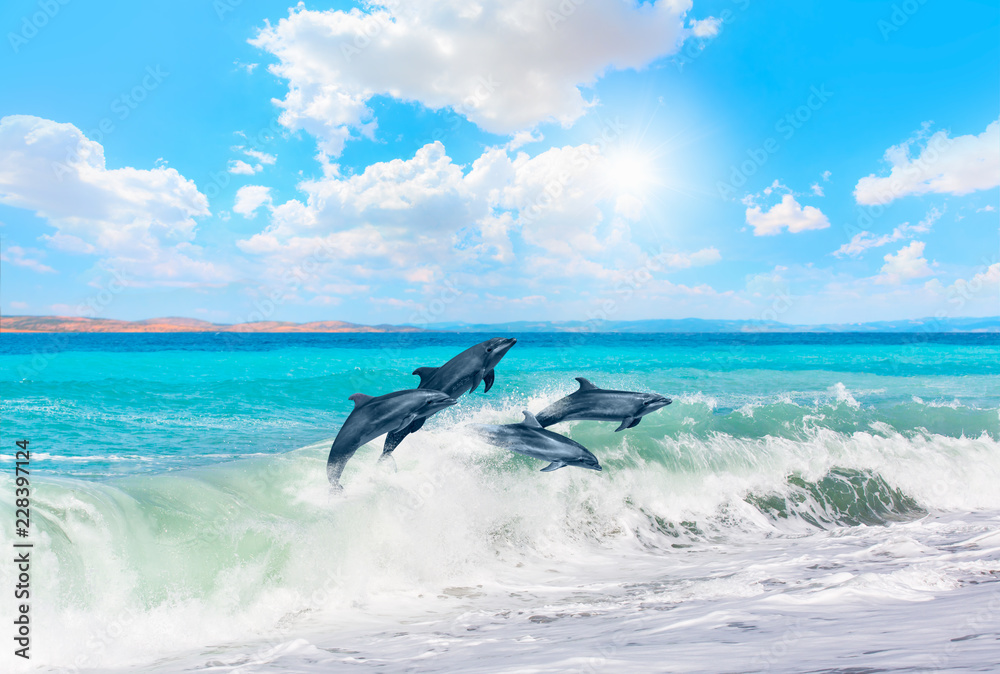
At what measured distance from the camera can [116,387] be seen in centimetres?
2088

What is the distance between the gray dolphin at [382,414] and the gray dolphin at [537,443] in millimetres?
1216

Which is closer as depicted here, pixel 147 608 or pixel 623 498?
pixel 147 608

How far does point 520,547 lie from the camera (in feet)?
25.0

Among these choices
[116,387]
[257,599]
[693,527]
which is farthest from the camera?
[116,387]

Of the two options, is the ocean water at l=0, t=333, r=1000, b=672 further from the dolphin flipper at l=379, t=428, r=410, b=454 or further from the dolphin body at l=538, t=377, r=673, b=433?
the dolphin body at l=538, t=377, r=673, b=433

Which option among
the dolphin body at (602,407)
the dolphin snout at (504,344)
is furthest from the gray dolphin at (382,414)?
the dolphin body at (602,407)

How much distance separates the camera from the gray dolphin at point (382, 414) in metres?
4.78

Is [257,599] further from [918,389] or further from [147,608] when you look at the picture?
[918,389]

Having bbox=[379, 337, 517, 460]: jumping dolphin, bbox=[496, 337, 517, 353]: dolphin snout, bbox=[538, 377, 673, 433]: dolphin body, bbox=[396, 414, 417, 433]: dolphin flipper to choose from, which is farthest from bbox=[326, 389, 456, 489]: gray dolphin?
bbox=[538, 377, 673, 433]: dolphin body

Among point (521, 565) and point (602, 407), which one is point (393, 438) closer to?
point (602, 407)

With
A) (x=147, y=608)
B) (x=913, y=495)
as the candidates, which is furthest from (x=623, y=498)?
(x=147, y=608)

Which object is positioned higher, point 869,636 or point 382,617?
point 869,636

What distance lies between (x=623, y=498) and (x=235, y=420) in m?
11.5

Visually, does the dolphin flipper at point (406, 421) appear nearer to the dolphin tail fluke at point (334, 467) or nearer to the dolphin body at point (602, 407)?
the dolphin tail fluke at point (334, 467)
